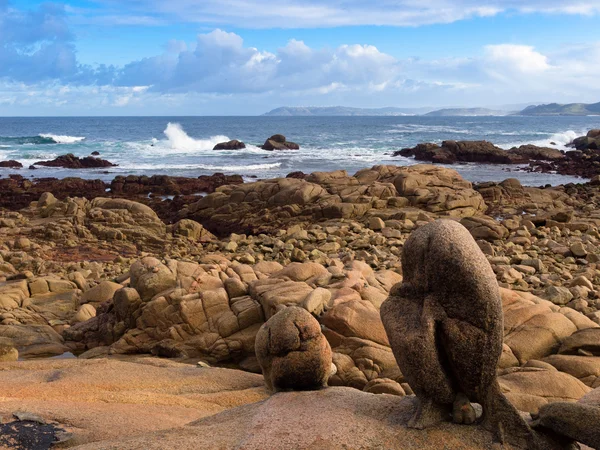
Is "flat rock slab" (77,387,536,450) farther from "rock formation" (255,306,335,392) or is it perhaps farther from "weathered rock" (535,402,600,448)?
"rock formation" (255,306,335,392)

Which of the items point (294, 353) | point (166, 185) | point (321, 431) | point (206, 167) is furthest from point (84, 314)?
point (206, 167)

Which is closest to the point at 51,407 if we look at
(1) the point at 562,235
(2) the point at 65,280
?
(2) the point at 65,280

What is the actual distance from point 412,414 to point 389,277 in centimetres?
770

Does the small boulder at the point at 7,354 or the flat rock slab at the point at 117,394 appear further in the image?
the small boulder at the point at 7,354

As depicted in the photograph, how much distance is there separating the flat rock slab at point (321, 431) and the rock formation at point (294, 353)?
1.14 meters

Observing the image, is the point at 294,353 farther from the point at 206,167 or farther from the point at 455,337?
the point at 206,167

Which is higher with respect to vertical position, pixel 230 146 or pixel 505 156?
pixel 230 146

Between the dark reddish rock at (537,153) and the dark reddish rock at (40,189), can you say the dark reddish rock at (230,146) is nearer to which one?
the dark reddish rock at (537,153)

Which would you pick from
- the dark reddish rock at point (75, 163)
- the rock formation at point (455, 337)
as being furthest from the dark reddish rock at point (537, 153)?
the rock formation at point (455, 337)

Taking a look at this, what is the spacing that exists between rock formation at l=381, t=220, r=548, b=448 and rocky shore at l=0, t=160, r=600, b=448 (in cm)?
20

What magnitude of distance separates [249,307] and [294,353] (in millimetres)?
4688

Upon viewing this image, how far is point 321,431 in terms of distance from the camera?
509 centimetres

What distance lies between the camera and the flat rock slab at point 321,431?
194 inches

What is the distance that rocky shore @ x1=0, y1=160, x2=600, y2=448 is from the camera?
586cm
